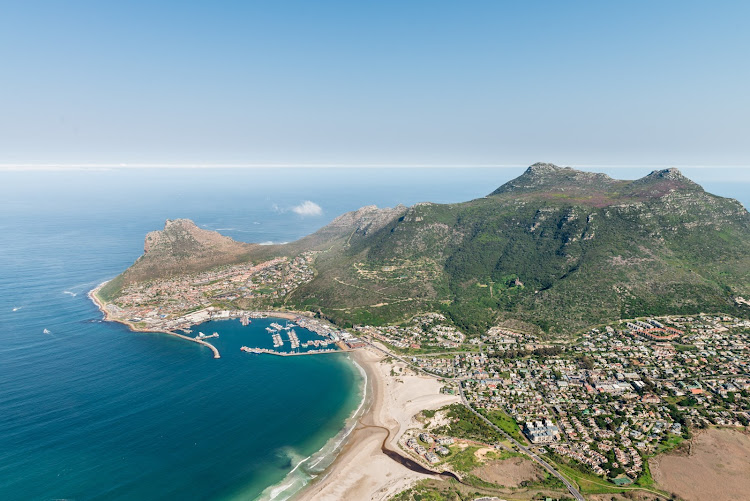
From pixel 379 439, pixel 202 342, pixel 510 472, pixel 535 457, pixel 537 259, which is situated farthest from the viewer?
pixel 537 259

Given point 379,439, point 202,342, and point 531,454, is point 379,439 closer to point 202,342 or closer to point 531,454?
point 531,454

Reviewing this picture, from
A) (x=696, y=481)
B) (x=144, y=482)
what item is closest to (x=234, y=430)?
(x=144, y=482)

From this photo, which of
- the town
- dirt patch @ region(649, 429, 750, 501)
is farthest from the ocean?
dirt patch @ region(649, 429, 750, 501)

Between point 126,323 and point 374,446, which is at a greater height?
point 126,323

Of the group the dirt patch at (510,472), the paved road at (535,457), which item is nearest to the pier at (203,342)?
the paved road at (535,457)

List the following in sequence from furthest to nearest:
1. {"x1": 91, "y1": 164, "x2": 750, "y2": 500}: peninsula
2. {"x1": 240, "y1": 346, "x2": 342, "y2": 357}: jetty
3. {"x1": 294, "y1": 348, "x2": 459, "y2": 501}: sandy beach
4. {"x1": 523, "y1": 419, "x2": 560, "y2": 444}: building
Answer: {"x1": 240, "y1": 346, "x2": 342, "y2": 357}: jetty
{"x1": 523, "y1": 419, "x2": 560, "y2": 444}: building
{"x1": 91, "y1": 164, "x2": 750, "y2": 500}: peninsula
{"x1": 294, "y1": 348, "x2": 459, "y2": 501}: sandy beach

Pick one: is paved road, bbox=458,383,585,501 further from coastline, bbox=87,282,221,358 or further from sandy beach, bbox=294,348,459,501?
coastline, bbox=87,282,221,358

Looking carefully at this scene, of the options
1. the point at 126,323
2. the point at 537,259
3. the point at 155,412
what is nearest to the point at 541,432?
the point at 155,412
